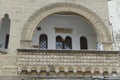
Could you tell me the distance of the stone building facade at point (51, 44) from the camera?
37.4ft

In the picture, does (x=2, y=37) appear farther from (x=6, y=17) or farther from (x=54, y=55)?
(x=54, y=55)

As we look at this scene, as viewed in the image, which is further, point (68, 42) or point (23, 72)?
point (68, 42)

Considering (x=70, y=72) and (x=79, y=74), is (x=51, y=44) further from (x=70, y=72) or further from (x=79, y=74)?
(x=79, y=74)

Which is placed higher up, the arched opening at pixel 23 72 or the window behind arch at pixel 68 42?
the window behind arch at pixel 68 42

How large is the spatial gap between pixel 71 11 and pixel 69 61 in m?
2.88

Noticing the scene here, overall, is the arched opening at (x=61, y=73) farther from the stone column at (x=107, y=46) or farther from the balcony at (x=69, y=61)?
the stone column at (x=107, y=46)

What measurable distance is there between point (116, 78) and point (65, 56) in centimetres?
265

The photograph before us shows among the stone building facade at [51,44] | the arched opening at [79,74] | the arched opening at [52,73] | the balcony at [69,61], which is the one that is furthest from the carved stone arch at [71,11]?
→ the arched opening at [52,73]

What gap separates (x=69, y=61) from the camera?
11617 mm

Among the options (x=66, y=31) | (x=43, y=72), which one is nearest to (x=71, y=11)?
(x=66, y=31)

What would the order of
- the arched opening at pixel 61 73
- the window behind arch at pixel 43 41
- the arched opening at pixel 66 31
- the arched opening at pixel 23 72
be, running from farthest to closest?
the arched opening at pixel 66 31 < the window behind arch at pixel 43 41 < the arched opening at pixel 61 73 < the arched opening at pixel 23 72

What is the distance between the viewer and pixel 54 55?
11.7 m

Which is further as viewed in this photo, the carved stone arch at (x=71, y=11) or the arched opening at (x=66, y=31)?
the arched opening at (x=66, y=31)

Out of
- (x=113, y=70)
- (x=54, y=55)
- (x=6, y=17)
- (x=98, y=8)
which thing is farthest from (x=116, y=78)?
(x=6, y=17)
